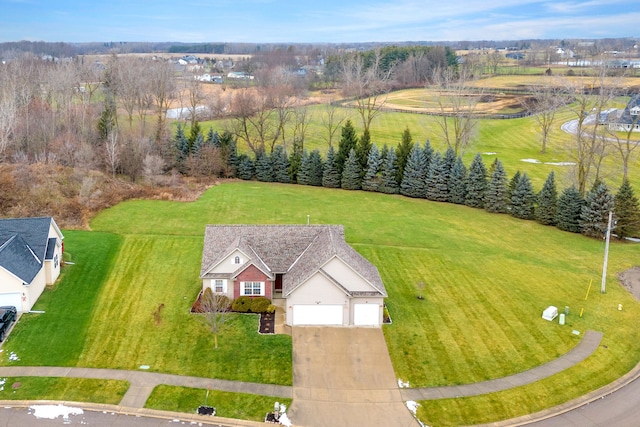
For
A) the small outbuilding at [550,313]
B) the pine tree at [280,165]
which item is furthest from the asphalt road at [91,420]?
the pine tree at [280,165]

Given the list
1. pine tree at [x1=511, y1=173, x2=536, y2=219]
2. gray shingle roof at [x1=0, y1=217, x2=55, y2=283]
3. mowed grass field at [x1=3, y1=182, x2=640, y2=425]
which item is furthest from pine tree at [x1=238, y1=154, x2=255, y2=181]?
gray shingle roof at [x1=0, y1=217, x2=55, y2=283]

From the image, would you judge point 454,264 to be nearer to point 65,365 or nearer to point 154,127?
point 65,365

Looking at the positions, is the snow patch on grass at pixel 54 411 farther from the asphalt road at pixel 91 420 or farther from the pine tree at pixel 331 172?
the pine tree at pixel 331 172

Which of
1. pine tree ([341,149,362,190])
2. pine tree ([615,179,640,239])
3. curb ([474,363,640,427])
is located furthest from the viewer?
pine tree ([341,149,362,190])

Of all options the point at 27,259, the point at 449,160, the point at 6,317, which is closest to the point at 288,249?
the point at 27,259

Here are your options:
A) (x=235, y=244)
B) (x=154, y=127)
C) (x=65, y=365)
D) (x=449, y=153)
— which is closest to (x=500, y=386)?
(x=235, y=244)

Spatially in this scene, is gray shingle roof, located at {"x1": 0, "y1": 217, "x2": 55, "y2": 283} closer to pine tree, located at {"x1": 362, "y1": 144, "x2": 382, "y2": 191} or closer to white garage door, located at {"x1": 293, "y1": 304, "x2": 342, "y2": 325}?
white garage door, located at {"x1": 293, "y1": 304, "x2": 342, "y2": 325}
